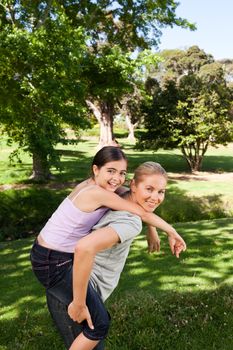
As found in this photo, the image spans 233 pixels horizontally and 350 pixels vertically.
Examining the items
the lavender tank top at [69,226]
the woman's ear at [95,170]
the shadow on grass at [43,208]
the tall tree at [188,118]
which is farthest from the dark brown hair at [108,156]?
the tall tree at [188,118]

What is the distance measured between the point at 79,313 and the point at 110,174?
42.9 inches

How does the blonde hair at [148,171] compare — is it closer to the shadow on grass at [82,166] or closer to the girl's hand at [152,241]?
the girl's hand at [152,241]

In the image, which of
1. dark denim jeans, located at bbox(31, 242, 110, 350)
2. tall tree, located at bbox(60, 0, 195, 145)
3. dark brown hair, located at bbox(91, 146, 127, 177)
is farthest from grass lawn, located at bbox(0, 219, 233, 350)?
tall tree, located at bbox(60, 0, 195, 145)

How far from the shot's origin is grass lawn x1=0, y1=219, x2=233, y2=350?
513cm

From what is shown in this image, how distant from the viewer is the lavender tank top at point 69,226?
9.76 feet

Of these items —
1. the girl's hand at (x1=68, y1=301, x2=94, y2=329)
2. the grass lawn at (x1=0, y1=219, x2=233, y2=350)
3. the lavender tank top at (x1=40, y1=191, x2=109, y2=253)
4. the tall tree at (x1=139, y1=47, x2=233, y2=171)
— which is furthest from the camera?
the tall tree at (x1=139, y1=47, x2=233, y2=171)

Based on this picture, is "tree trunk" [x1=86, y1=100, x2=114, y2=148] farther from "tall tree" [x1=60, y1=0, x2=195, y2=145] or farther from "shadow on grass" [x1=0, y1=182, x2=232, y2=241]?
"shadow on grass" [x1=0, y1=182, x2=232, y2=241]

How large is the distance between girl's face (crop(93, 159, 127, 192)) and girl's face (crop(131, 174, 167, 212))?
20 centimetres

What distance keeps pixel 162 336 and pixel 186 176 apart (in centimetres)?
2007

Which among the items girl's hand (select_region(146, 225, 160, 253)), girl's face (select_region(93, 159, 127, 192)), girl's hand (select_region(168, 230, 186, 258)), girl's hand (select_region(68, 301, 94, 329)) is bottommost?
girl's hand (select_region(68, 301, 94, 329))

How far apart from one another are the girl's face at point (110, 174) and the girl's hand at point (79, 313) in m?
0.94

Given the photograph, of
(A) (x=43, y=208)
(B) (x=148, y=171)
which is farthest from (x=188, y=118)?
(B) (x=148, y=171)

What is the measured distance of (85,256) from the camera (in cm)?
267

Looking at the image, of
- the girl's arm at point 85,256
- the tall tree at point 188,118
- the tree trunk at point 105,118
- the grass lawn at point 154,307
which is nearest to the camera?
the girl's arm at point 85,256
